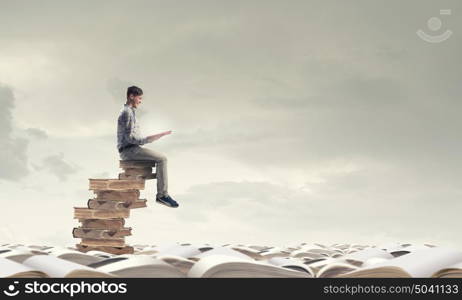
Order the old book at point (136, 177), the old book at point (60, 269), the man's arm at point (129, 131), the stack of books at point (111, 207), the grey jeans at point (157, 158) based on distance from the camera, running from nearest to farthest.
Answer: the old book at point (60, 269) < the man's arm at point (129, 131) < the grey jeans at point (157, 158) < the stack of books at point (111, 207) < the old book at point (136, 177)

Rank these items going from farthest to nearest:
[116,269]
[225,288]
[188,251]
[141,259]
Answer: [188,251], [141,259], [116,269], [225,288]

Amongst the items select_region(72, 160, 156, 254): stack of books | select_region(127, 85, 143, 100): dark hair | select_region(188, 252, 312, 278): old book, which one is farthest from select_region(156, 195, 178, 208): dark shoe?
select_region(188, 252, 312, 278): old book

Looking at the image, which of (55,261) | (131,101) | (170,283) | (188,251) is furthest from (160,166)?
(170,283)

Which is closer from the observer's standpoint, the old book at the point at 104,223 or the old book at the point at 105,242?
the old book at the point at 105,242

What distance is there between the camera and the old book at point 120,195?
716cm

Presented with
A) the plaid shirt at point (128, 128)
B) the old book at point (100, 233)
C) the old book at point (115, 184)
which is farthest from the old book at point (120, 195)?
the plaid shirt at point (128, 128)

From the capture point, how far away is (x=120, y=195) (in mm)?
7172

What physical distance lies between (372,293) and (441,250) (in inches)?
35.1

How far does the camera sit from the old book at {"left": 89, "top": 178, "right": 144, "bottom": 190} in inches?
279

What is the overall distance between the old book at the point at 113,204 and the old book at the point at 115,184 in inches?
7.7

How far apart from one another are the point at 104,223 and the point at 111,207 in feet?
0.79

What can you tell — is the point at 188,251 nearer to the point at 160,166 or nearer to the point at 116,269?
the point at 116,269

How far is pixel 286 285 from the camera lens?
7.77ft

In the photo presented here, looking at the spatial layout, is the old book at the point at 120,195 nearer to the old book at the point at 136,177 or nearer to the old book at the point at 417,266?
the old book at the point at 136,177
